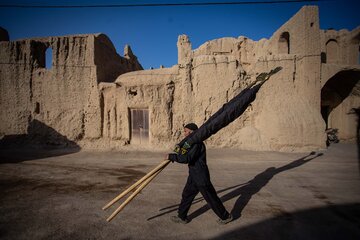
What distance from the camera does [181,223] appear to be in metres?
3.66

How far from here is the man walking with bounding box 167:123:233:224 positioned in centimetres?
342

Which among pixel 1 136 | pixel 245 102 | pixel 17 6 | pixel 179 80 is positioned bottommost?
pixel 1 136

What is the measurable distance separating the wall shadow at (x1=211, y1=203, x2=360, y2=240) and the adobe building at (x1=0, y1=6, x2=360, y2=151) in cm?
735

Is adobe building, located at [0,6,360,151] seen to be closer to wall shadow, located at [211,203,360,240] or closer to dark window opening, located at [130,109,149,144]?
dark window opening, located at [130,109,149,144]

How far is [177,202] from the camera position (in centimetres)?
462

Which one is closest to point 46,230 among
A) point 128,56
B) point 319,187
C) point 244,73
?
point 319,187

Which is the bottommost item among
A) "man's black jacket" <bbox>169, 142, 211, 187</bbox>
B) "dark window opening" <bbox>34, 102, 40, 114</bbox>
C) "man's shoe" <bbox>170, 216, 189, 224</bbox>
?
"man's shoe" <bbox>170, 216, 189, 224</bbox>

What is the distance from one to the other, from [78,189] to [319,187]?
6417 mm

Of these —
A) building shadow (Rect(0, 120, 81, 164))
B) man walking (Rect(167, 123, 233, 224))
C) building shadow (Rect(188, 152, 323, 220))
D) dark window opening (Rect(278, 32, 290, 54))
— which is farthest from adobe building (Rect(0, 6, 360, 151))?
man walking (Rect(167, 123, 233, 224))

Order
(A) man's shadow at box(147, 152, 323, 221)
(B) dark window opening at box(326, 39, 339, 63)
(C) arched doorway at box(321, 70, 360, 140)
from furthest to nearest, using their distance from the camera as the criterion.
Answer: (B) dark window opening at box(326, 39, 339, 63) < (C) arched doorway at box(321, 70, 360, 140) < (A) man's shadow at box(147, 152, 323, 221)

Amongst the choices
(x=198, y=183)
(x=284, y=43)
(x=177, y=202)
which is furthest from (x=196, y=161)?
(x=284, y=43)

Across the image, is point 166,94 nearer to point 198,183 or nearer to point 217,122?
point 217,122

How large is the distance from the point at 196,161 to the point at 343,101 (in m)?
16.3

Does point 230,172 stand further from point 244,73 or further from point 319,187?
point 244,73
